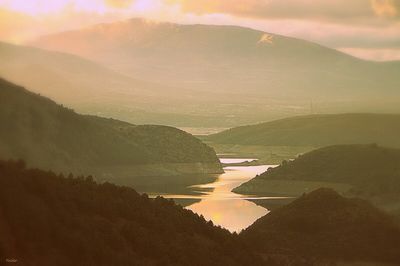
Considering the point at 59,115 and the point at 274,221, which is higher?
the point at 59,115

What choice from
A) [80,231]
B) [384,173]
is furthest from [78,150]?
[80,231]

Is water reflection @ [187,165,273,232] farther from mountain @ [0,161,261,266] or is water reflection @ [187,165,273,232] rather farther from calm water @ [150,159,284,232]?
mountain @ [0,161,261,266]

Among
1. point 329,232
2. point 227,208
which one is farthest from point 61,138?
point 329,232

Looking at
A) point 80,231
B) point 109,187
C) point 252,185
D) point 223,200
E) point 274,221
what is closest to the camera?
point 80,231

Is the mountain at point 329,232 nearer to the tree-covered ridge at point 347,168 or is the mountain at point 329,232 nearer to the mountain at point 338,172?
the mountain at point 338,172

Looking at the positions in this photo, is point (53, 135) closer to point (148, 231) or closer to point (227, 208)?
point (227, 208)

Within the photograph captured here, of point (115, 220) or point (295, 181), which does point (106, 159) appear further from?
point (115, 220)
